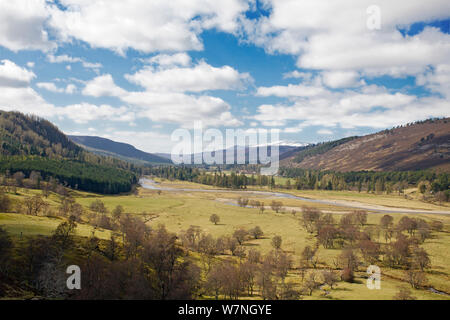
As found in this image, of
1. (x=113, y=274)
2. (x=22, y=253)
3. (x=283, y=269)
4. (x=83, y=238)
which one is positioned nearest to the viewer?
(x=113, y=274)

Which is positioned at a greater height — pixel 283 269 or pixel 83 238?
pixel 83 238

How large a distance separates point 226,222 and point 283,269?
60159 millimetres

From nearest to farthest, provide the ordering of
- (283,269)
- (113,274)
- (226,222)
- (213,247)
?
(113,274) < (283,269) < (213,247) < (226,222)

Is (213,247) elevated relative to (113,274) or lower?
lower

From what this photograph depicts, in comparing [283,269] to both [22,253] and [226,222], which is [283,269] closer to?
[22,253]

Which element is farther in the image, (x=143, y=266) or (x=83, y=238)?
(x=83, y=238)

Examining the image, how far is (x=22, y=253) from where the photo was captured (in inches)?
1657

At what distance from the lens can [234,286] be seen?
43719 millimetres
